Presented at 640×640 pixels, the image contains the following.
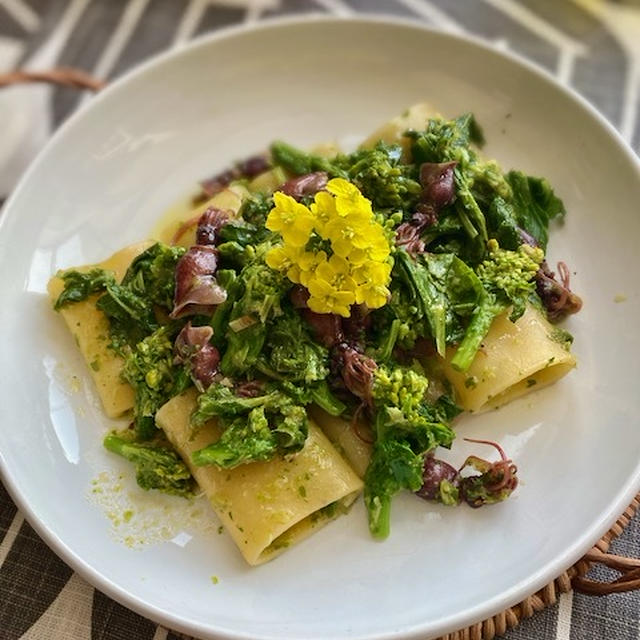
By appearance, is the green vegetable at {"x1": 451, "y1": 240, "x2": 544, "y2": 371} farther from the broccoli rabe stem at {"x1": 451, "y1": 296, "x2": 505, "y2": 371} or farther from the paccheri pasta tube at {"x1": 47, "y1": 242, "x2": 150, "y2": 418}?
the paccheri pasta tube at {"x1": 47, "y1": 242, "x2": 150, "y2": 418}

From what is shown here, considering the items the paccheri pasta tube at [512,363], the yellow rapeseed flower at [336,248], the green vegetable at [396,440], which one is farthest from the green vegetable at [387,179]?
the green vegetable at [396,440]

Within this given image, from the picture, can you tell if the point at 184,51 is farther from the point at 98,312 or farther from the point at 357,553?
the point at 357,553

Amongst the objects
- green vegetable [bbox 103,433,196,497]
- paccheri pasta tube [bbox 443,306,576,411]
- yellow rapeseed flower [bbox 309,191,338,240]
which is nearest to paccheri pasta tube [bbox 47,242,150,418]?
green vegetable [bbox 103,433,196,497]

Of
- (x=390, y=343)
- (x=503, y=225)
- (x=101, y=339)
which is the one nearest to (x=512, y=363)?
(x=390, y=343)

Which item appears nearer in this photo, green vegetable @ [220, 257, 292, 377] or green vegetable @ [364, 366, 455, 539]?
green vegetable @ [364, 366, 455, 539]

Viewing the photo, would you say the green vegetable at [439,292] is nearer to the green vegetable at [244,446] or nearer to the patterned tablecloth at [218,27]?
the green vegetable at [244,446]

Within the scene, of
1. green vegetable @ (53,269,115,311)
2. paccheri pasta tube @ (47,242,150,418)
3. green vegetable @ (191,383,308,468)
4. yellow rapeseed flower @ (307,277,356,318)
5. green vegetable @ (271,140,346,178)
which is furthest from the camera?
green vegetable @ (271,140,346,178)

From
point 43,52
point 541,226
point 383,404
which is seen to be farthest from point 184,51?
point 383,404
